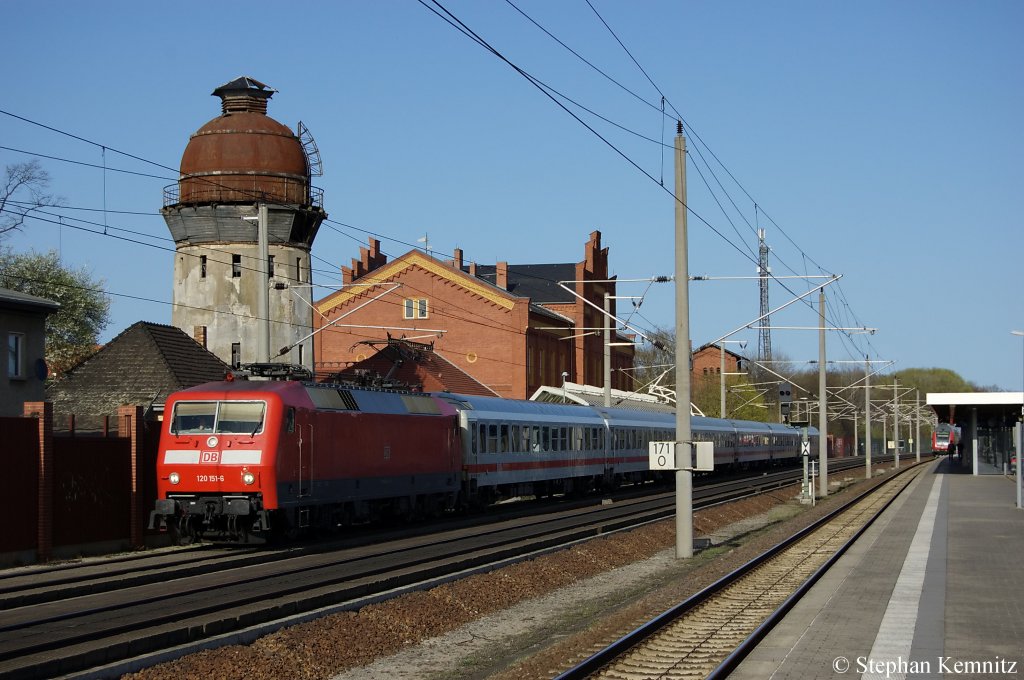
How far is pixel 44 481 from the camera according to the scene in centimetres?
2127

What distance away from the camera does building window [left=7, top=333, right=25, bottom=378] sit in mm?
32406

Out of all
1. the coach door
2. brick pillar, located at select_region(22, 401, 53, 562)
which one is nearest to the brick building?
the coach door

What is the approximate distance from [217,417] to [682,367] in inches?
346

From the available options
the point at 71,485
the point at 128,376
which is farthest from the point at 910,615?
the point at 128,376

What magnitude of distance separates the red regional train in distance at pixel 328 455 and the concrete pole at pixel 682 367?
7.00 m

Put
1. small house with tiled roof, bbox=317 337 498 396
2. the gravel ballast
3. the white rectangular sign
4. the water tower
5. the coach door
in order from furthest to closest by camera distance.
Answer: small house with tiled roof, bbox=317 337 498 396
the water tower
the coach door
the white rectangular sign
the gravel ballast

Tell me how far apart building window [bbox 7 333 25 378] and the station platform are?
72.7ft

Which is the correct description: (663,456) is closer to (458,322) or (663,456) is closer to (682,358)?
(682,358)

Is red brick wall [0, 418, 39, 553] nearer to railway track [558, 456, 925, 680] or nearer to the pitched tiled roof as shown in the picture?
railway track [558, 456, 925, 680]

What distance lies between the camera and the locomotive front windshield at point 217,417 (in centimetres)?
2222

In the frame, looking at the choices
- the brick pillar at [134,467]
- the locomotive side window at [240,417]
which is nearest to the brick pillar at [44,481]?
the brick pillar at [134,467]

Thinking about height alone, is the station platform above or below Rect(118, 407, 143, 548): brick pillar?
below

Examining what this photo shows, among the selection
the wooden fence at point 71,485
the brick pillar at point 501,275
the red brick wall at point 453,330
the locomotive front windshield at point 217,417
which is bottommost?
the wooden fence at point 71,485

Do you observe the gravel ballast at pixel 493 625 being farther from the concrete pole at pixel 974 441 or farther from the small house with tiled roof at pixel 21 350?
the concrete pole at pixel 974 441
